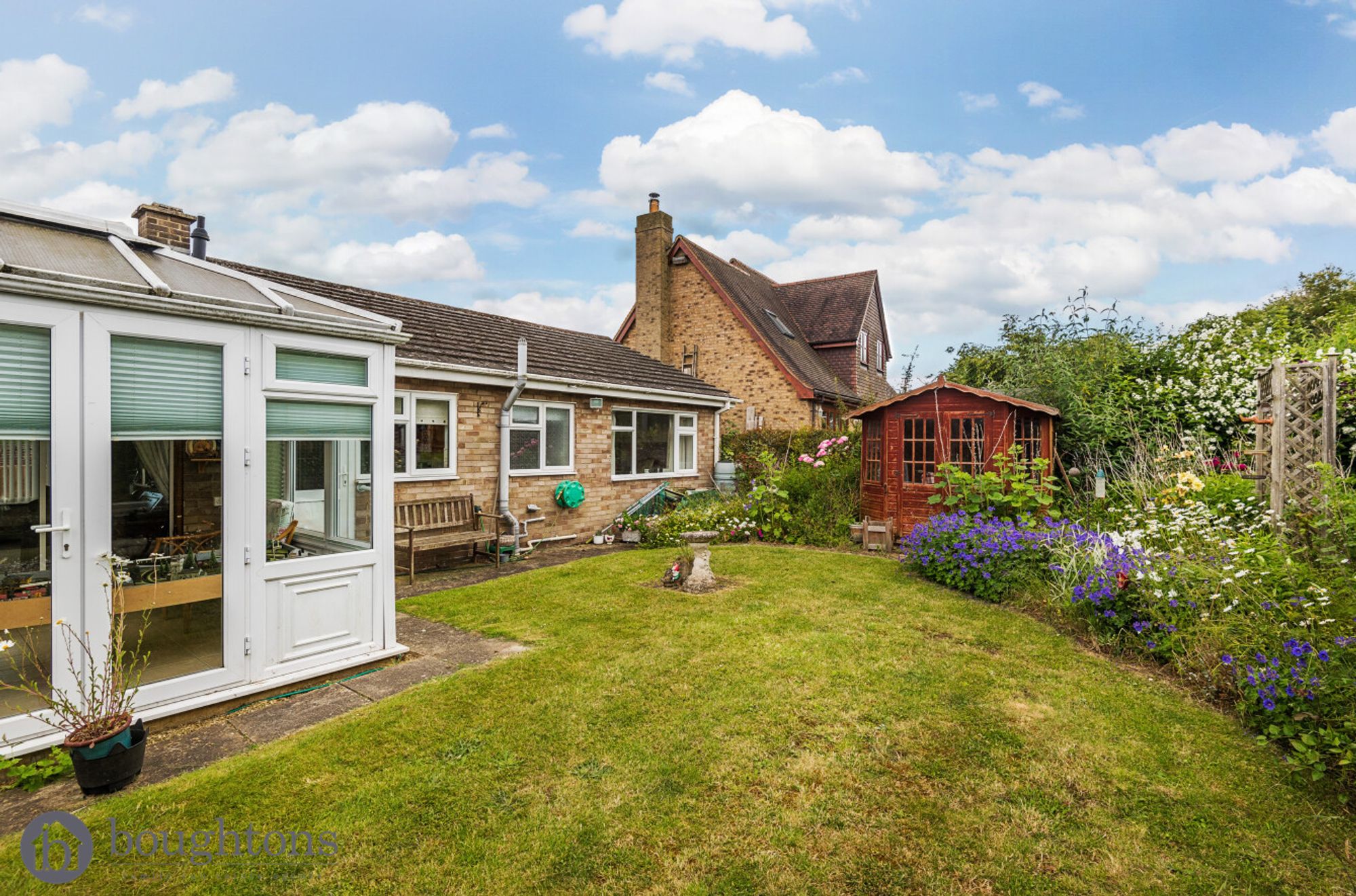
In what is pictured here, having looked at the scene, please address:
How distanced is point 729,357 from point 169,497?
16.6m

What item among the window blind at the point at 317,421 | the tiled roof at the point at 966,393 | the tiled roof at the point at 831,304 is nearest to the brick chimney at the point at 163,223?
the window blind at the point at 317,421

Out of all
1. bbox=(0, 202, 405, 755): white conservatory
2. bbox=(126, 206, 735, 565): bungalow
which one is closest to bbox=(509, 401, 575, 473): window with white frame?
bbox=(126, 206, 735, 565): bungalow

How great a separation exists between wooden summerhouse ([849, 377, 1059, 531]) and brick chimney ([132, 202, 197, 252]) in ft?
36.4

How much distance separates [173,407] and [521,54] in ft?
32.4

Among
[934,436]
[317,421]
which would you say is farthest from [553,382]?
[934,436]

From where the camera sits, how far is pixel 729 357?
64.4ft

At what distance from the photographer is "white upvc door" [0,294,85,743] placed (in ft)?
11.6

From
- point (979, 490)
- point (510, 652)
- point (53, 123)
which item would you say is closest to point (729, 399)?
point (979, 490)

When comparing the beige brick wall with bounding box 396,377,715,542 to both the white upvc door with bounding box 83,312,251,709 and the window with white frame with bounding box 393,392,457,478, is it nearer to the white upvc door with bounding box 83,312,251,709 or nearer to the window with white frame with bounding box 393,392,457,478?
the window with white frame with bounding box 393,392,457,478

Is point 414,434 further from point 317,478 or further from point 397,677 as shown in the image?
point 397,677

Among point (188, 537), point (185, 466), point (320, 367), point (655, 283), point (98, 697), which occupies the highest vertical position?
point (655, 283)

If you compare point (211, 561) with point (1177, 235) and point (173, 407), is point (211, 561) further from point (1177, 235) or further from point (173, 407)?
point (1177, 235)

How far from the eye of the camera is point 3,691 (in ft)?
12.3

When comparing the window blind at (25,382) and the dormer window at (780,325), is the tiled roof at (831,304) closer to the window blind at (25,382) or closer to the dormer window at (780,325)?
the dormer window at (780,325)
